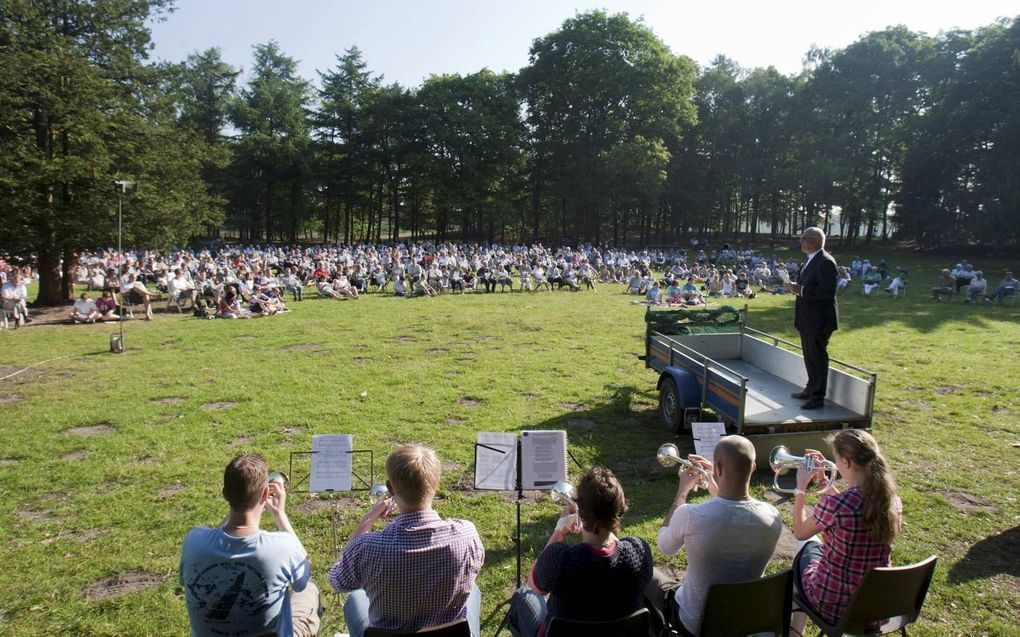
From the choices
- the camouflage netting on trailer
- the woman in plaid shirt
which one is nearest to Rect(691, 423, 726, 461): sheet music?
the woman in plaid shirt

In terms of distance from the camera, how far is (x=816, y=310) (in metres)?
6.55

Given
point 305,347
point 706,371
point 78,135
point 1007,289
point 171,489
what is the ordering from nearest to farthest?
point 171,489
point 706,371
point 305,347
point 78,135
point 1007,289

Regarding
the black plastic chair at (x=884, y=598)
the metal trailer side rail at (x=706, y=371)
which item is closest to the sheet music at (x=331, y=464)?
the black plastic chair at (x=884, y=598)

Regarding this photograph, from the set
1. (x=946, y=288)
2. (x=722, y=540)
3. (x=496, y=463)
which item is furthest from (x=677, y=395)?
(x=946, y=288)

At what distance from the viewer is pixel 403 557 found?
2.65 meters

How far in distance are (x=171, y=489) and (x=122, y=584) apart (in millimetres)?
1619

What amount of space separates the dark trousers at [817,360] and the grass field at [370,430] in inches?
45.3

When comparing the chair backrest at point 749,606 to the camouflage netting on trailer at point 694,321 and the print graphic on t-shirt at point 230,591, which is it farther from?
the camouflage netting on trailer at point 694,321

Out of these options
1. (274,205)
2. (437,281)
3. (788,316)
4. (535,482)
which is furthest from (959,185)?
(274,205)

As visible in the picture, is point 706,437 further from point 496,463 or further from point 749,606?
point 749,606

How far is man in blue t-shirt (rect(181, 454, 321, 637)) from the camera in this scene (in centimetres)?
272

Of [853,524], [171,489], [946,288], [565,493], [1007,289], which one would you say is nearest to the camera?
[853,524]

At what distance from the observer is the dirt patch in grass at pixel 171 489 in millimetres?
5730

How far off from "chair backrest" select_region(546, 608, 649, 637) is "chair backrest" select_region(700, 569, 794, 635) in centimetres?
40
